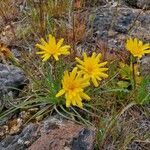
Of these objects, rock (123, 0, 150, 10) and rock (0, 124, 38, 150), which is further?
rock (123, 0, 150, 10)

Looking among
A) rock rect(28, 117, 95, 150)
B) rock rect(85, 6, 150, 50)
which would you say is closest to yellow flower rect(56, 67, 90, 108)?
rock rect(28, 117, 95, 150)

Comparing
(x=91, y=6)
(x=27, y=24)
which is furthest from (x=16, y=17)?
(x=91, y=6)

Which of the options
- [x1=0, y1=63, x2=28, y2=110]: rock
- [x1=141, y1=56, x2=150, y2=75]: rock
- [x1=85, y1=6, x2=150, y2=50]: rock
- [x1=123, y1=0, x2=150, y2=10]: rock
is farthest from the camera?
[x1=123, y1=0, x2=150, y2=10]: rock

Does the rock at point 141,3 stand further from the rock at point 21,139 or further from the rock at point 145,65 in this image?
the rock at point 21,139

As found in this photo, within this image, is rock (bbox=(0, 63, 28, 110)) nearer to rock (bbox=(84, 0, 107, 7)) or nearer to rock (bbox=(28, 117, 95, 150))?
rock (bbox=(28, 117, 95, 150))

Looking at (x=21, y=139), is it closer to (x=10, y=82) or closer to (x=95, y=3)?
(x=10, y=82)

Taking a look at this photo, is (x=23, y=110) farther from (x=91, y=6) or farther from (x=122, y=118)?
(x=91, y=6)

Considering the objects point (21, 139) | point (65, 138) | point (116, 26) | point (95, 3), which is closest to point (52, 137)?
point (65, 138)

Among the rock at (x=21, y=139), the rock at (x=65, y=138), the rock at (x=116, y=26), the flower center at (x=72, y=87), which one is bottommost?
the rock at (x=21, y=139)

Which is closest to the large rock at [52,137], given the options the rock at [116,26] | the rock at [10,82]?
the rock at [10,82]
